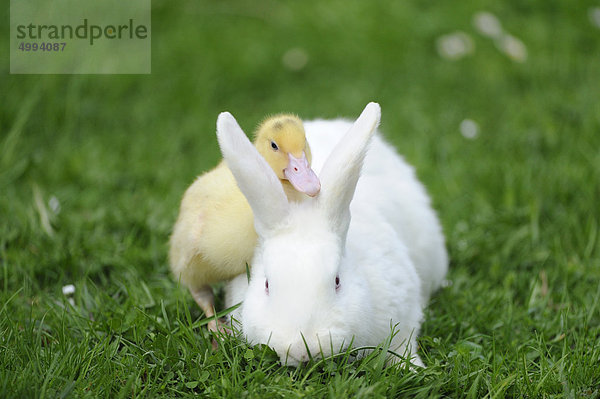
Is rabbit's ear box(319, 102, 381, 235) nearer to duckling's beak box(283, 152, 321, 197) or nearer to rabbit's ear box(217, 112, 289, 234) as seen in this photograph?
duckling's beak box(283, 152, 321, 197)

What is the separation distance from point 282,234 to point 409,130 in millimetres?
3408

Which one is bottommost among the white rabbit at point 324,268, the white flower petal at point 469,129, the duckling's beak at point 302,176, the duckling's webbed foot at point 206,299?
the duckling's webbed foot at point 206,299

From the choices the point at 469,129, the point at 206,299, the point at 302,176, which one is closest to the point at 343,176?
the point at 302,176

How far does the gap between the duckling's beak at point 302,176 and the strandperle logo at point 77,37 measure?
11.7 ft

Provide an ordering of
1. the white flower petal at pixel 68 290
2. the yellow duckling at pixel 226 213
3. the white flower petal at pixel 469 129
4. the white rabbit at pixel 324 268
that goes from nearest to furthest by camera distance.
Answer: the white rabbit at pixel 324 268
the yellow duckling at pixel 226 213
the white flower petal at pixel 68 290
the white flower petal at pixel 469 129

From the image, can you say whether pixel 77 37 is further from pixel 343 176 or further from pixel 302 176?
pixel 343 176

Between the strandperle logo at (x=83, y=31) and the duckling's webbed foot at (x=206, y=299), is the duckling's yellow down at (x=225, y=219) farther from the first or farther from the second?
the strandperle logo at (x=83, y=31)

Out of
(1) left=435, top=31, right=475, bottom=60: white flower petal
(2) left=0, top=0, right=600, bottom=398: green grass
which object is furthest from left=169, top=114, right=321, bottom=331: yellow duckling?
(1) left=435, top=31, right=475, bottom=60: white flower petal

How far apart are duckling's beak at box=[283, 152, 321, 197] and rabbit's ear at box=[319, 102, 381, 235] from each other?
1.9 inches

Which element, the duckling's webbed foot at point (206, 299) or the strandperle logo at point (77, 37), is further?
the strandperle logo at point (77, 37)

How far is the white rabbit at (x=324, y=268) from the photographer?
2.45m

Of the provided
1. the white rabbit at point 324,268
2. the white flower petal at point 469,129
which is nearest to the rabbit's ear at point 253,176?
the white rabbit at point 324,268

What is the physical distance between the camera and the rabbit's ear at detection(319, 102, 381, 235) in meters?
2.63

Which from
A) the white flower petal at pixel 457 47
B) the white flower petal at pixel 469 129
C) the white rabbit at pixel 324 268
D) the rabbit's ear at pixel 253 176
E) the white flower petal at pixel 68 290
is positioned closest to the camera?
the white rabbit at pixel 324 268
